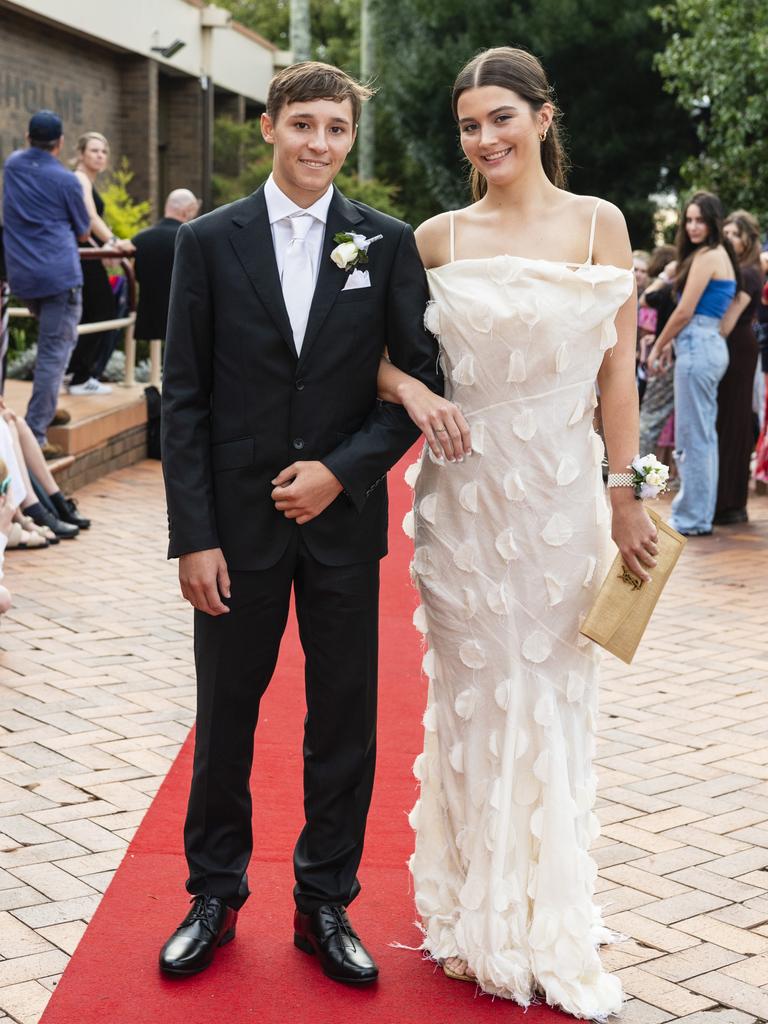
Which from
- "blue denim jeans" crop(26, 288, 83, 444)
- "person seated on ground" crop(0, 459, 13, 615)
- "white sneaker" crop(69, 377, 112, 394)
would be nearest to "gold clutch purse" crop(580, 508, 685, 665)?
"person seated on ground" crop(0, 459, 13, 615)

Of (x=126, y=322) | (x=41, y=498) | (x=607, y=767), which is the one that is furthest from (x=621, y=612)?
(x=126, y=322)

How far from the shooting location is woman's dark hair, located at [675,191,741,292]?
365 inches

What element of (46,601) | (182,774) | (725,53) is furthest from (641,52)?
(182,774)

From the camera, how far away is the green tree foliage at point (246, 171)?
80.3ft

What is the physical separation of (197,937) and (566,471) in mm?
1470

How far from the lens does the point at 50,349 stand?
9.72 metres

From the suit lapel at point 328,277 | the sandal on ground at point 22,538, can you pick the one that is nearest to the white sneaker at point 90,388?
the sandal on ground at point 22,538

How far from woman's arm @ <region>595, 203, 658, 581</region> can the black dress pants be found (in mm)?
630

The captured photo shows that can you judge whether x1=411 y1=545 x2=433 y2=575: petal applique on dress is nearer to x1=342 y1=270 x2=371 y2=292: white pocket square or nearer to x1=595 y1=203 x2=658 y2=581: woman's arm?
x1=595 y1=203 x2=658 y2=581: woman's arm

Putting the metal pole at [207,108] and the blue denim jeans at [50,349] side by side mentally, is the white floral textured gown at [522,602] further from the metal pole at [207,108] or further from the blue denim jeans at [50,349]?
the metal pole at [207,108]

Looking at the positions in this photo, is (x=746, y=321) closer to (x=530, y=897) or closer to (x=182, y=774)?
(x=182, y=774)

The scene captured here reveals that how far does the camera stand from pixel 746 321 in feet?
33.8

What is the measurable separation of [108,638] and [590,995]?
3.86 metres

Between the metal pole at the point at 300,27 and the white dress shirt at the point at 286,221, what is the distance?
21.3 m
